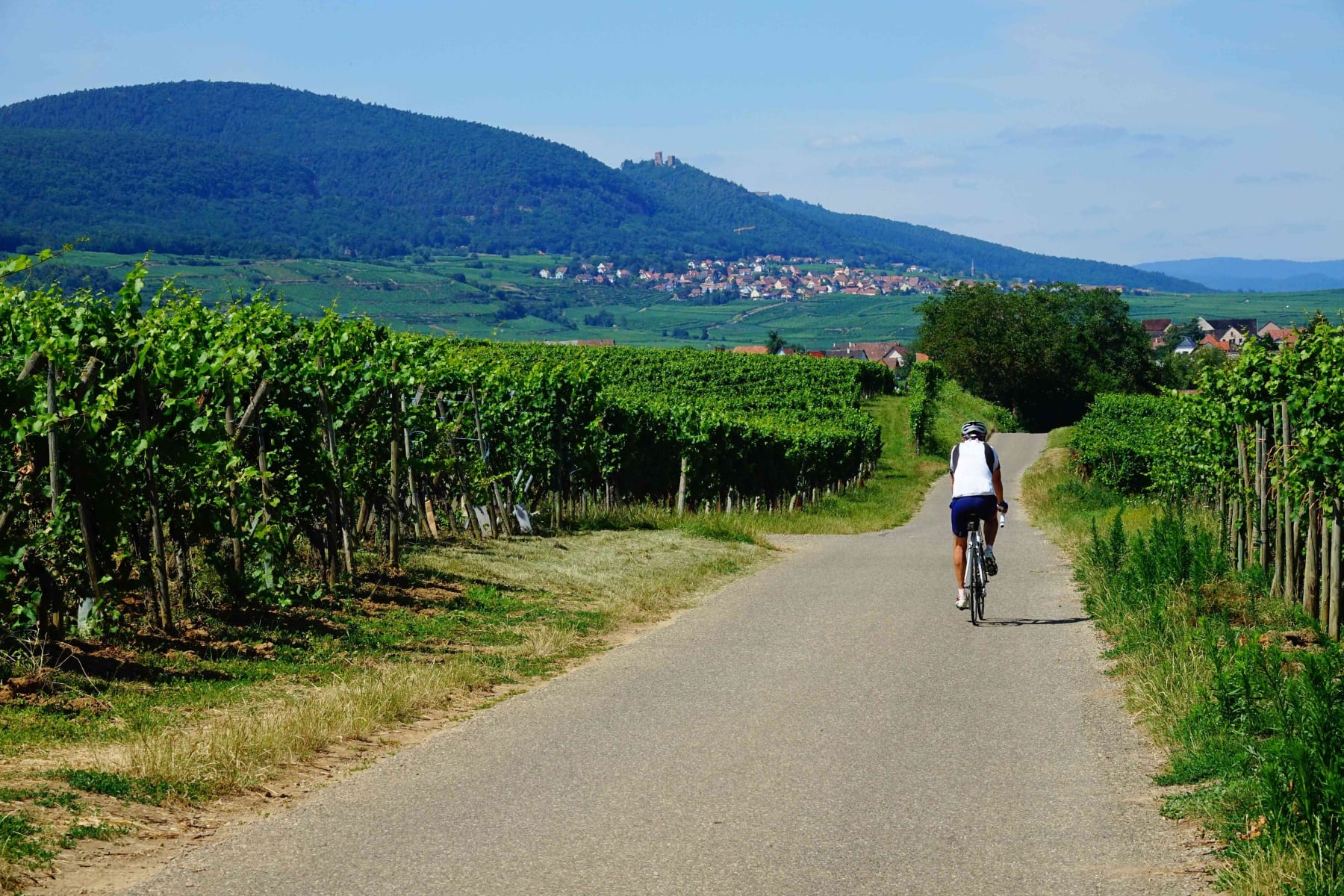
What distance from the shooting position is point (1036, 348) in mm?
112688

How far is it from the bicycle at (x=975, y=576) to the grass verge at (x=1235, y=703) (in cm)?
110

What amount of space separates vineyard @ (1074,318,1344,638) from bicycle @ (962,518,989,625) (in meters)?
2.64

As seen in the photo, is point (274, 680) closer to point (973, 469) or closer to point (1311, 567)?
point (973, 469)

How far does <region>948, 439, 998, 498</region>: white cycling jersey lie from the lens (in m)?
12.7

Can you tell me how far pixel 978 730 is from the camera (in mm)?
7930

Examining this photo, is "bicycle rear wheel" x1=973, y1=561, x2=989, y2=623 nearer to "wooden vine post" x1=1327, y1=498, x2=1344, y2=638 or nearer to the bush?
"wooden vine post" x1=1327, y1=498, x2=1344, y2=638

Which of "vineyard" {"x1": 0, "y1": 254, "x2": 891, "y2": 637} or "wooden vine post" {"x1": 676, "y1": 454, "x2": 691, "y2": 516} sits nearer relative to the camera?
"vineyard" {"x1": 0, "y1": 254, "x2": 891, "y2": 637}

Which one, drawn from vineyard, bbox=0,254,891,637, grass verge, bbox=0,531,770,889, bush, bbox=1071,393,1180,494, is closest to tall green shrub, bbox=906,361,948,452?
bush, bbox=1071,393,1180,494

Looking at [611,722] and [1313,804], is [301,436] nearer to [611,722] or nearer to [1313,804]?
[611,722]

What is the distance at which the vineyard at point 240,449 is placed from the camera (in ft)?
29.3

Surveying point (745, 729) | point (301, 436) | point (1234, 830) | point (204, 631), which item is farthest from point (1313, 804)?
point (301, 436)

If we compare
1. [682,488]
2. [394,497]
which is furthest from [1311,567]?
[682,488]

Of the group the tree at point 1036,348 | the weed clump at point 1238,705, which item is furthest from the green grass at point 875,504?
the weed clump at point 1238,705

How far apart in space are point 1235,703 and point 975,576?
5147mm
